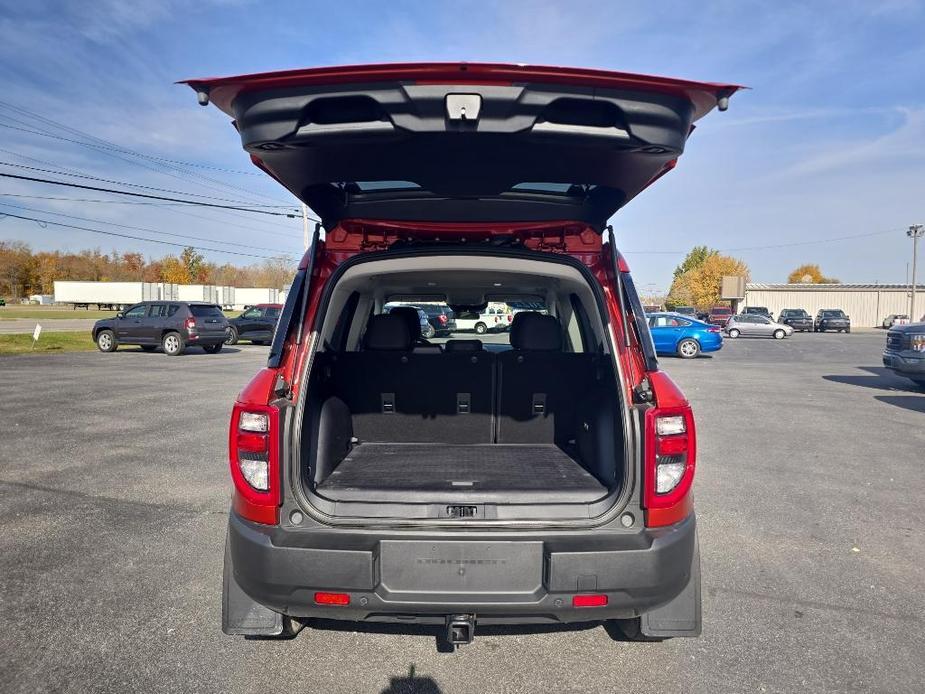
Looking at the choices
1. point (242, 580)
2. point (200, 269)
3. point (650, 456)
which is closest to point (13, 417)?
point (242, 580)

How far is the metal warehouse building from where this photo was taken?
5869 centimetres

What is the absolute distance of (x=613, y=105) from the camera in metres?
2.01

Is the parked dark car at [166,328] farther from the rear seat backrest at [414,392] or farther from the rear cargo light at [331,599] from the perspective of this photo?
the rear cargo light at [331,599]

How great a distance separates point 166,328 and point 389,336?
18.0 metres

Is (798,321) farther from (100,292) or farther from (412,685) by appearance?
(100,292)

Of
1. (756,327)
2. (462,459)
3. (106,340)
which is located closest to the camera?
(462,459)

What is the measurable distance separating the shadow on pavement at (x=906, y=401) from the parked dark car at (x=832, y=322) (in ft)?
125

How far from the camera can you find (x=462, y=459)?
3428 millimetres

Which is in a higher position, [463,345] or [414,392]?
[463,345]

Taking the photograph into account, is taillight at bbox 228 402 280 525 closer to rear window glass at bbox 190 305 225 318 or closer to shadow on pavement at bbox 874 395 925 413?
shadow on pavement at bbox 874 395 925 413

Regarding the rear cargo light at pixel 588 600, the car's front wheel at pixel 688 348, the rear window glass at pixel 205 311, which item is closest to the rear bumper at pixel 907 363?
the car's front wheel at pixel 688 348

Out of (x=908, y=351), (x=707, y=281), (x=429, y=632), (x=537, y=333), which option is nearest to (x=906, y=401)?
(x=908, y=351)

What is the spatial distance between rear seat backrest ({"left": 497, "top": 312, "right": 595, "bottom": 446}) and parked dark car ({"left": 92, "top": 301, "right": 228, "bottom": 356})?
17643 millimetres

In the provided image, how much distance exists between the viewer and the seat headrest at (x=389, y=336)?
153 inches
